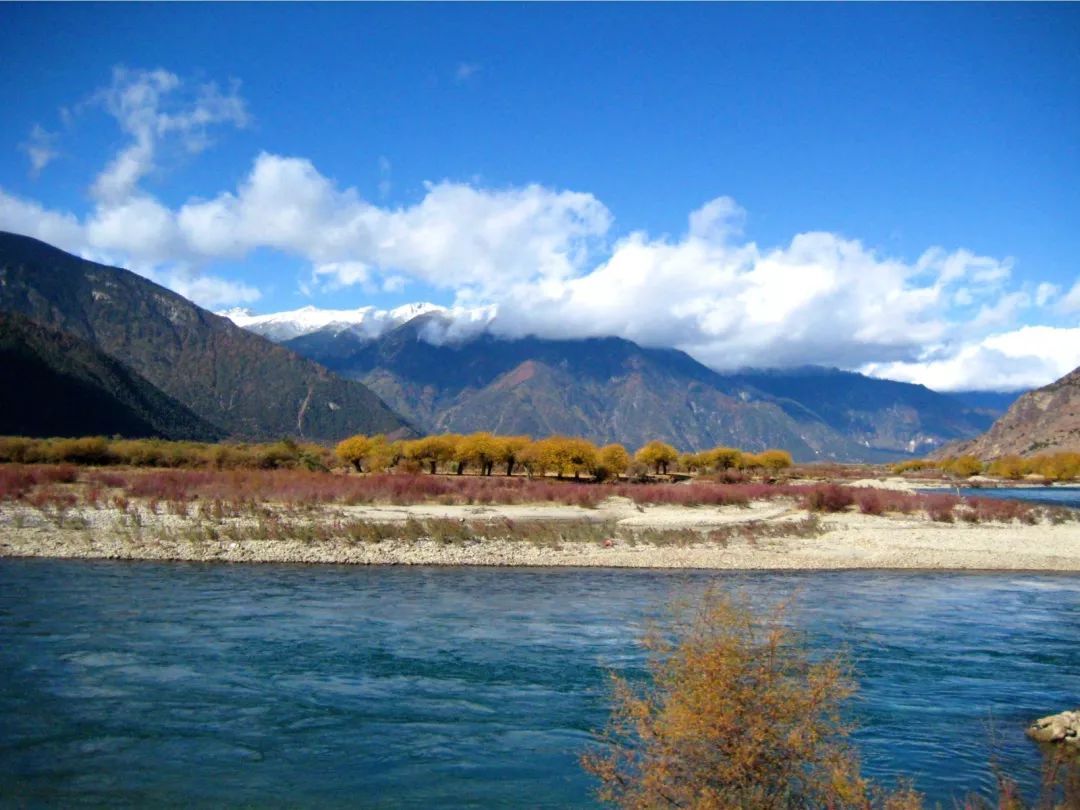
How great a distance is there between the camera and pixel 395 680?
17.5m

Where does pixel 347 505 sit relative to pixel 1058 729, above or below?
above

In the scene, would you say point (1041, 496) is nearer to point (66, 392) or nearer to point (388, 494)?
point (388, 494)

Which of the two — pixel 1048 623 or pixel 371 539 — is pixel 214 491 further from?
pixel 1048 623

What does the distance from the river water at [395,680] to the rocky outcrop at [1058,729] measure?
13.6 inches

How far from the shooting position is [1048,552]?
4081 centimetres

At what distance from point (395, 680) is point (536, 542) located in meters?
21.8

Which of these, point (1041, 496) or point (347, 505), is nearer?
point (347, 505)

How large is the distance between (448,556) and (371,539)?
418 centimetres

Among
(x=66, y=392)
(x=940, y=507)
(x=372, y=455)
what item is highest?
(x=66, y=392)

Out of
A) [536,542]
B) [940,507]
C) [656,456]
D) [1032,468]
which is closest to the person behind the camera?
[536,542]

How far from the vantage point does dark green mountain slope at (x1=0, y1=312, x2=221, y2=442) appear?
11675cm

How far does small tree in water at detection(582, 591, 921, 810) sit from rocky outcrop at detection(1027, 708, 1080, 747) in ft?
26.5

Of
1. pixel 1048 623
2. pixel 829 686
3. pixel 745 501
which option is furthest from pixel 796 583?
pixel 745 501

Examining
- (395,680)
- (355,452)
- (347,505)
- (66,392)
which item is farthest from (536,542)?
(66,392)
